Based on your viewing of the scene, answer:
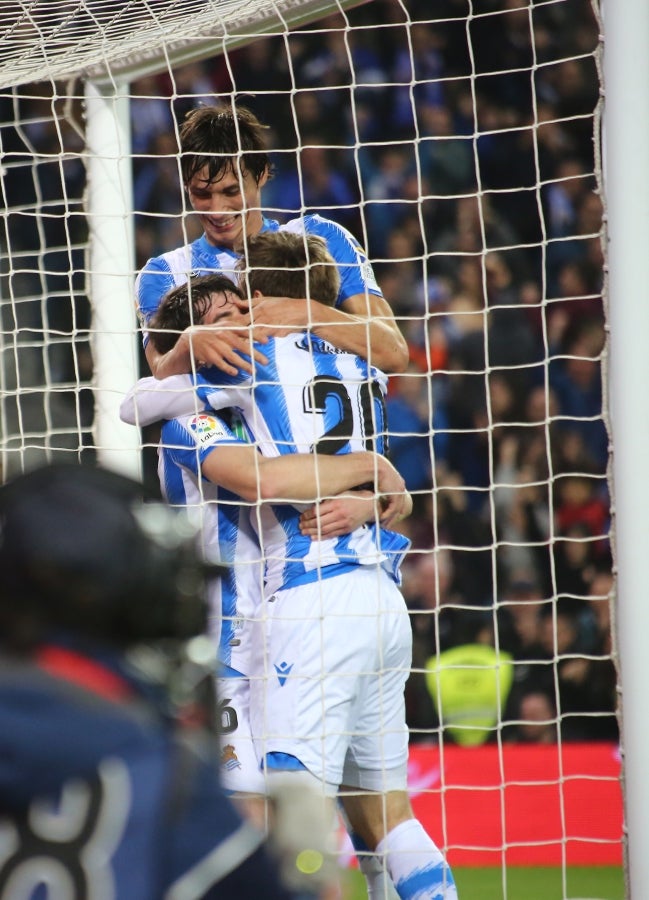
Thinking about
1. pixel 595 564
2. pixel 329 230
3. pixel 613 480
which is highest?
pixel 329 230

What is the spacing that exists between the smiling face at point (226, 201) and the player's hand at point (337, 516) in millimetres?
681

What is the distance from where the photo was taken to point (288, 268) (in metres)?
2.85

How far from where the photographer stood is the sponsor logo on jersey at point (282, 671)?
265 centimetres

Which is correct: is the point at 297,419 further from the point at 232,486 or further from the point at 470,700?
the point at 470,700

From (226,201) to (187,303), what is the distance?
0.29m

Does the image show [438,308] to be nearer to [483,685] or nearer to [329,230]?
[483,685]

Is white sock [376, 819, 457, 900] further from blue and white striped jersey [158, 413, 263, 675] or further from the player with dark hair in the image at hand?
the player with dark hair

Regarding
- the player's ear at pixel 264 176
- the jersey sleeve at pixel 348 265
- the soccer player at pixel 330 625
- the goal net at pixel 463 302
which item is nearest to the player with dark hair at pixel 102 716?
the soccer player at pixel 330 625

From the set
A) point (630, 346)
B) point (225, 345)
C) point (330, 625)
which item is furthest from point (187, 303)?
point (630, 346)

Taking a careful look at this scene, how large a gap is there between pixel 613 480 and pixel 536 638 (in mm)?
2949

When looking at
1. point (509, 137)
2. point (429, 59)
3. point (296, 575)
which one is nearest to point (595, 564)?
point (509, 137)

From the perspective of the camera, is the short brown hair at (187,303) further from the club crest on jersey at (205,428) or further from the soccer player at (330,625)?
the club crest on jersey at (205,428)

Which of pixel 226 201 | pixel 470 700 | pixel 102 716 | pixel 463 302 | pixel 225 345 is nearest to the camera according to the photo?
pixel 102 716

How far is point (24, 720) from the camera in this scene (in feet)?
3.02
